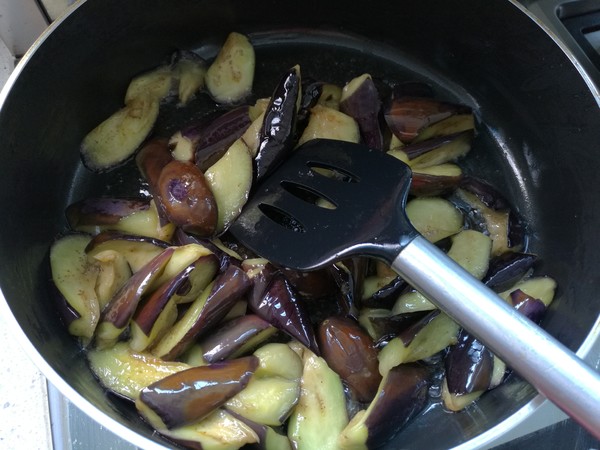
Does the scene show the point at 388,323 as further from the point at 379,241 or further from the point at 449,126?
the point at 449,126

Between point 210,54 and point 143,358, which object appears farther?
point 210,54

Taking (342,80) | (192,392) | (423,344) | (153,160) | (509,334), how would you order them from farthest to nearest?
1. (342,80)
2. (153,160)
3. (423,344)
4. (192,392)
5. (509,334)

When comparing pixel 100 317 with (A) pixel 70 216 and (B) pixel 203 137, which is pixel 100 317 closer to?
(A) pixel 70 216

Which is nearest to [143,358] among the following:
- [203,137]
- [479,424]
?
[203,137]

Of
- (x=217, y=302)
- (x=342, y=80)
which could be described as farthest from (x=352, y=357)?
(x=342, y=80)

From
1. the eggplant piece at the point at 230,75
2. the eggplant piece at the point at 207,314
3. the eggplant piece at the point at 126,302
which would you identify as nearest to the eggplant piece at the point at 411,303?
the eggplant piece at the point at 207,314

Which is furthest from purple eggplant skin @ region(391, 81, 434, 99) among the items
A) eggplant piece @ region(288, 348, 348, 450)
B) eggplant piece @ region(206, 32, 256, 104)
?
eggplant piece @ region(288, 348, 348, 450)
